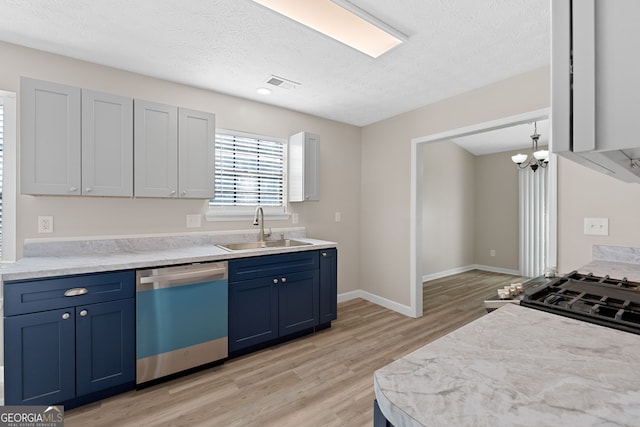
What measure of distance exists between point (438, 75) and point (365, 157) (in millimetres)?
1714

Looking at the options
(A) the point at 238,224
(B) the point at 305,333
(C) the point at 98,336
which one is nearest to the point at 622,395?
(C) the point at 98,336

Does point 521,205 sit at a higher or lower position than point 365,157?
lower

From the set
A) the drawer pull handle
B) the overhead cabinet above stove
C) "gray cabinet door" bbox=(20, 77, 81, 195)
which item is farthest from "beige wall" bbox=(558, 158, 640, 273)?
"gray cabinet door" bbox=(20, 77, 81, 195)

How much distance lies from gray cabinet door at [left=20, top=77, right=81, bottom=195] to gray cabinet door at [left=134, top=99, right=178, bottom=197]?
0.38 m

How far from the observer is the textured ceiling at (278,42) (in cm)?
181

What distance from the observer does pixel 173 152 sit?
8.34ft

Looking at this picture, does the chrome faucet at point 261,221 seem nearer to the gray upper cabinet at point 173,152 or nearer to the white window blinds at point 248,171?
the white window blinds at point 248,171

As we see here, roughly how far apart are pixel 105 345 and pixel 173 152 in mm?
1571

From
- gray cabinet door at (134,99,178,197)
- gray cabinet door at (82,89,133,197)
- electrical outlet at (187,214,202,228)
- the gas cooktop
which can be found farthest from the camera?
electrical outlet at (187,214,202,228)

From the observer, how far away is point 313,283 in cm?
302

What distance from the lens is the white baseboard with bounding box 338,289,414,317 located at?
3.63 m

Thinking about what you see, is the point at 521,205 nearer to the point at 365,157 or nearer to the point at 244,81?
the point at 365,157

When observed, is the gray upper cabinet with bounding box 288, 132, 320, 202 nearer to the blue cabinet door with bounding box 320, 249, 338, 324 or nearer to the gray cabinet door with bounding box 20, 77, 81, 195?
the blue cabinet door with bounding box 320, 249, 338, 324

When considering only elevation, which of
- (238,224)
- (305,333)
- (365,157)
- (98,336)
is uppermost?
(365,157)
